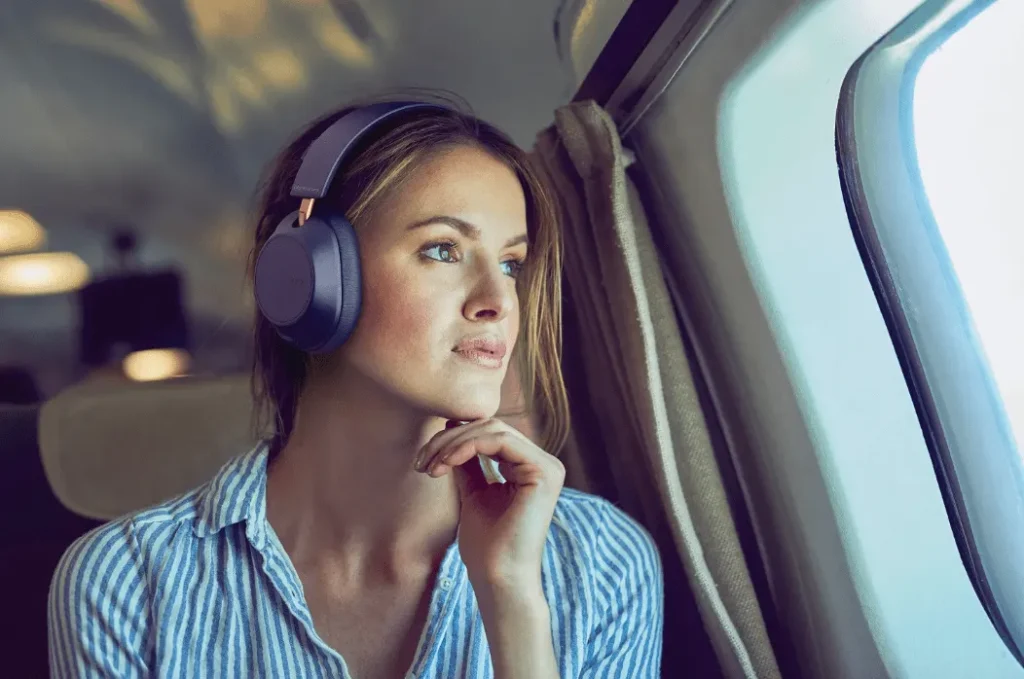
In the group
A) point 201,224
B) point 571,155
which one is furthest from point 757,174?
point 201,224

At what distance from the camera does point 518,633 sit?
2.60 ft

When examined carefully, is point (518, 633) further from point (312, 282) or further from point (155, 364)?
point (155, 364)

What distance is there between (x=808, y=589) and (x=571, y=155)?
Result: 68cm

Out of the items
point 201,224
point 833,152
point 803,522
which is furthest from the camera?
point 201,224

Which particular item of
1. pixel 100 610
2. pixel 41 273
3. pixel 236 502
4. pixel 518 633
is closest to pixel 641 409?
pixel 518 633

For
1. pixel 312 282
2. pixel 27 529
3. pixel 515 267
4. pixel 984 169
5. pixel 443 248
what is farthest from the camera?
pixel 27 529

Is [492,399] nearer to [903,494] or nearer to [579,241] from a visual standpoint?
[579,241]

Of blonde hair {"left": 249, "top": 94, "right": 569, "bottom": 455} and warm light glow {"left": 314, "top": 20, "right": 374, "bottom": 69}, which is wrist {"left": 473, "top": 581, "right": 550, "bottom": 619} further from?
warm light glow {"left": 314, "top": 20, "right": 374, "bottom": 69}

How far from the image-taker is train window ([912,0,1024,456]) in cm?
60

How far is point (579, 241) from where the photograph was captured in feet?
3.64

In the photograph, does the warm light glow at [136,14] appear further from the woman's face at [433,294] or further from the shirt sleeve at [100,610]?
the shirt sleeve at [100,610]

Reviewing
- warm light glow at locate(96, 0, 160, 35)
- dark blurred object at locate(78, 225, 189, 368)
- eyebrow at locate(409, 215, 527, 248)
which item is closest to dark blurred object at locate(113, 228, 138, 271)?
dark blurred object at locate(78, 225, 189, 368)

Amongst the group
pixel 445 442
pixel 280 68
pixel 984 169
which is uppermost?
pixel 280 68

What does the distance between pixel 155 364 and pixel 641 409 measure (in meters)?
0.77
